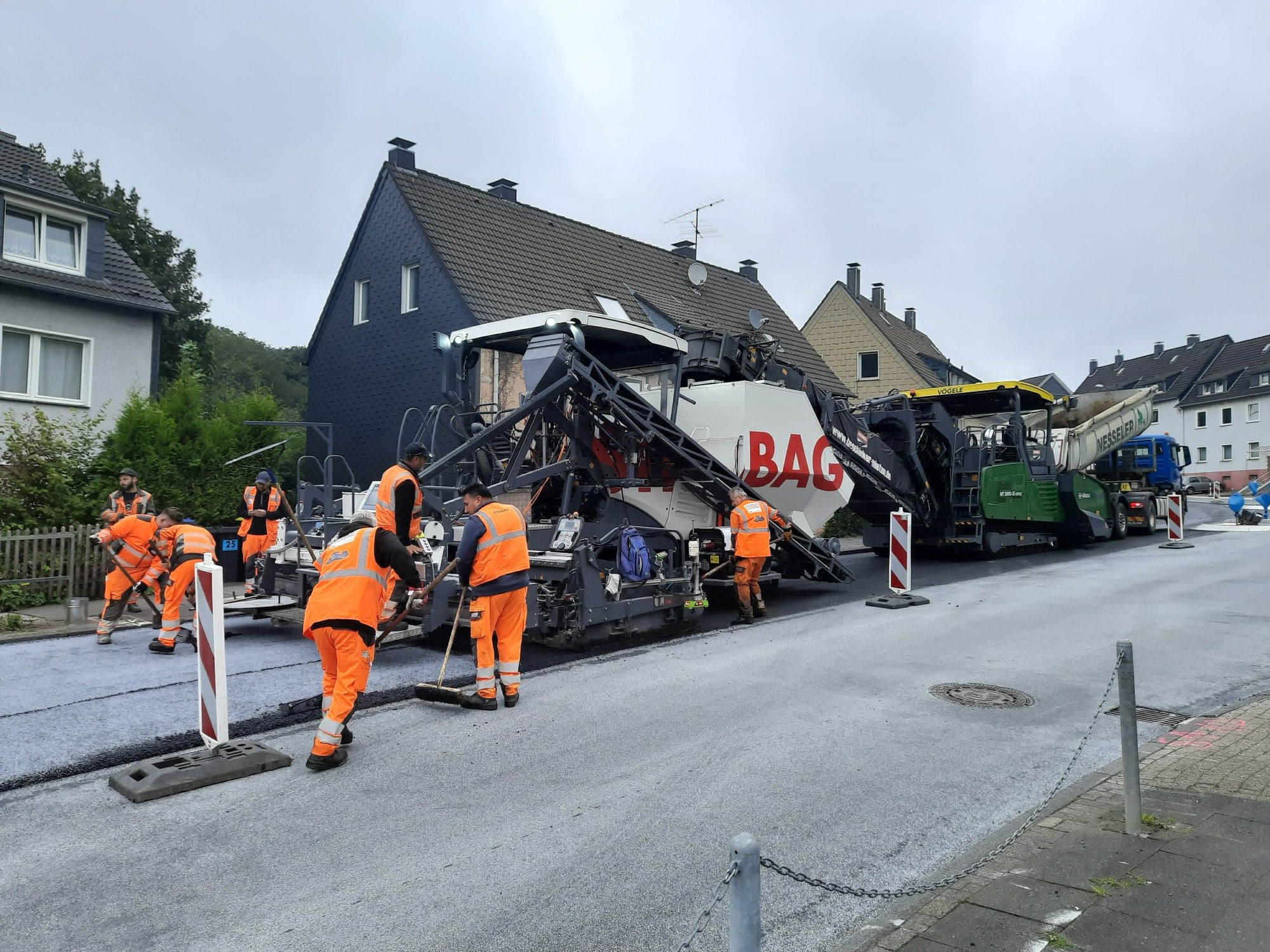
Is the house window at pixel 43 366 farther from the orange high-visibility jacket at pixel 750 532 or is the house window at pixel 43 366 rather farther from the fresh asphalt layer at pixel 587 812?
the fresh asphalt layer at pixel 587 812

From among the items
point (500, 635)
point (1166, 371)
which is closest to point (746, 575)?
point (500, 635)

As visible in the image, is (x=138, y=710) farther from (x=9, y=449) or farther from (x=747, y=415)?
(x=9, y=449)

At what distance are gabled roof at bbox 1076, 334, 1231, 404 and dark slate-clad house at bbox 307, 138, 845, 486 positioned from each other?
152 ft

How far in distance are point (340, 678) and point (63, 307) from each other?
14228 mm

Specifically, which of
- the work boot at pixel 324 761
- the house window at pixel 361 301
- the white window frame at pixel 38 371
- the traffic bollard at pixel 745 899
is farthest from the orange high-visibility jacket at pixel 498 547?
the house window at pixel 361 301

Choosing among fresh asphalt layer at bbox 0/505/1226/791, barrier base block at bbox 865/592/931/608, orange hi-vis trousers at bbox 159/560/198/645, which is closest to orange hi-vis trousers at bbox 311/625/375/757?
fresh asphalt layer at bbox 0/505/1226/791

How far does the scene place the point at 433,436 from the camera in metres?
8.84

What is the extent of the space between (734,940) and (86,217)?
1860 cm

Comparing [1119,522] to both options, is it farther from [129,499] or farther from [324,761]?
[324,761]

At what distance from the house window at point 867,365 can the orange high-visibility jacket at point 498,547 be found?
3112cm

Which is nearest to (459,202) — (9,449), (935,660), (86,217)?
(86,217)

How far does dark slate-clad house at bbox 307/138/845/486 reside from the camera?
1923 centimetres

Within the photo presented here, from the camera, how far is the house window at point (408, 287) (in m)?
20.0

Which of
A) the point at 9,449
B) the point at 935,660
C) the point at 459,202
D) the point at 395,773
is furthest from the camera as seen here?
the point at 459,202
